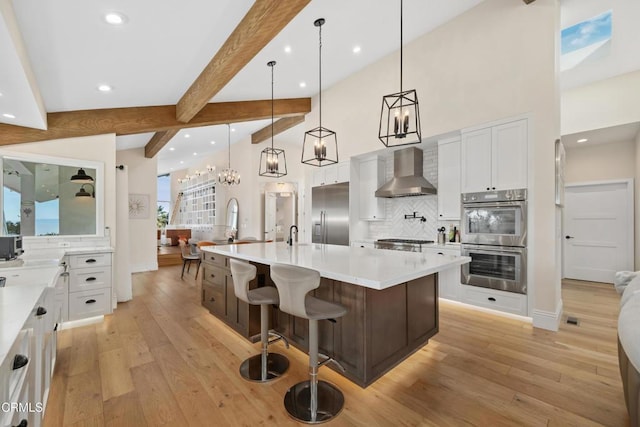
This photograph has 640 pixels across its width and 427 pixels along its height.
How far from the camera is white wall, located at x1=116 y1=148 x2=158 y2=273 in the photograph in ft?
21.8

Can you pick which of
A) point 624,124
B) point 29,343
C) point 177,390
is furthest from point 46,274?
point 624,124

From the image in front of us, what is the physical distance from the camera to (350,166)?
525 cm

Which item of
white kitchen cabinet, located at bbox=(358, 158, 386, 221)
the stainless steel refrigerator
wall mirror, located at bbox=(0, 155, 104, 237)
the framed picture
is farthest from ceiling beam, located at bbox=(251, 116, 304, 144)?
wall mirror, located at bbox=(0, 155, 104, 237)

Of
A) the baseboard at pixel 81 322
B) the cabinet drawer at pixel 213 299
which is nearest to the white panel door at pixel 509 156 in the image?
the cabinet drawer at pixel 213 299

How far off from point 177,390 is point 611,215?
7.46 metres

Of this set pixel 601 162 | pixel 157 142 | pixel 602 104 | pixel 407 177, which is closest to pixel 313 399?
pixel 407 177

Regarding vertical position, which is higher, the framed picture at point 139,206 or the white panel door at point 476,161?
the white panel door at point 476,161

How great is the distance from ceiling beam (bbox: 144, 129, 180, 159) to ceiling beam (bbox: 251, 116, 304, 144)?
8.43 ft

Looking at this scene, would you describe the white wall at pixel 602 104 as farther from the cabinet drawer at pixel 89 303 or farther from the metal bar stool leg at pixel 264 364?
the cabinet drawer at pixel 89 303

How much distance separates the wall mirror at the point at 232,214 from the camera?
865 cm

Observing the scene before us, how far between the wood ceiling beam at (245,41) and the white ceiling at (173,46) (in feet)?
0.29

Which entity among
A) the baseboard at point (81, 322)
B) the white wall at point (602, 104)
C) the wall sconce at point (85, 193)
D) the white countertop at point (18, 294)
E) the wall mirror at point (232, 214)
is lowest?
the baseboard at point (81, 322)

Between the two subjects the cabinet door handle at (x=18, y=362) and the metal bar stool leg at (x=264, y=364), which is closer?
the cabinet door handle at (x=18, y=362)

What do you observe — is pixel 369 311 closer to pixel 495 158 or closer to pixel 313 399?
pixel 313 399
